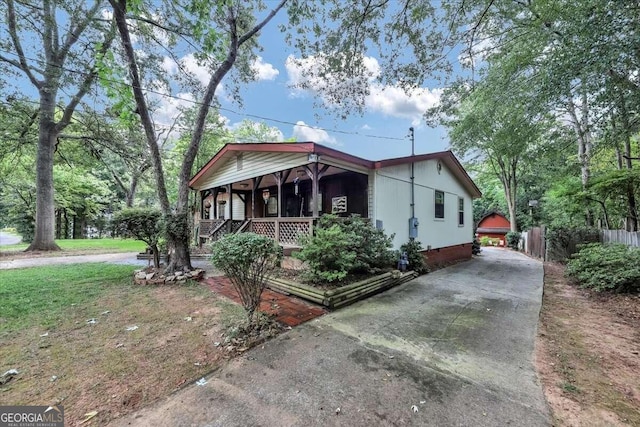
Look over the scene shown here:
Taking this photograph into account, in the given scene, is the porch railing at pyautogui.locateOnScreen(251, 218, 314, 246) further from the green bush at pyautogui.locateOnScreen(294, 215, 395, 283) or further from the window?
the window

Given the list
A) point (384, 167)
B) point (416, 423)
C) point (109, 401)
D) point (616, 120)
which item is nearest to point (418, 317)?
point (416, 423)

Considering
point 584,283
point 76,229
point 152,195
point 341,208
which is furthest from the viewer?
point 152,195

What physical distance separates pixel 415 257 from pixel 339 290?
4173mm

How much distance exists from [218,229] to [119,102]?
6119 mm

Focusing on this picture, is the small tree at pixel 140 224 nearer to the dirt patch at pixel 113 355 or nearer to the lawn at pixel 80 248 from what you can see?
the dirt patch at pixel 113 355

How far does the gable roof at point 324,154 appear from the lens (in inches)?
257

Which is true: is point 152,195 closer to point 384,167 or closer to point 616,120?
point 384,167

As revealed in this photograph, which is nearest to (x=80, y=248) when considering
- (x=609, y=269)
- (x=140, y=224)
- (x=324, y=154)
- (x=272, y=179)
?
(x=140, y=224)

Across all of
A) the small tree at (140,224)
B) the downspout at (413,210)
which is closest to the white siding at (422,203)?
the downspout at (413,210)

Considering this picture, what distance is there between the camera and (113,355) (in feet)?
9.36

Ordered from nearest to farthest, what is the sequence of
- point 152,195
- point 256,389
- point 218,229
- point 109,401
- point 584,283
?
point 109,401, point 256,389, point 584,283, point 218,229, point 152,195

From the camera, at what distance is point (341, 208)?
902cm

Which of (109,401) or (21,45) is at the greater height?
(21,45)

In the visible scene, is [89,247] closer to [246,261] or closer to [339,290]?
[246,261]
